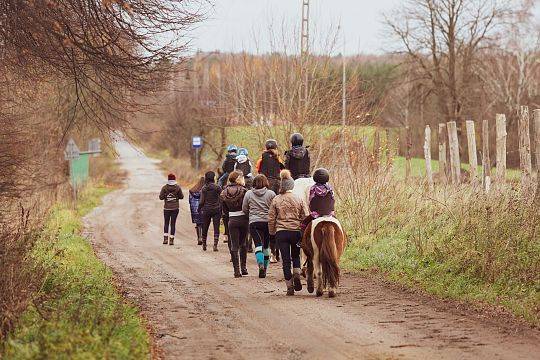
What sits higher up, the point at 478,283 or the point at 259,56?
the point at 259,56

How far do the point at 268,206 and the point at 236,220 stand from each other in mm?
896

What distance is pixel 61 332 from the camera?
8805mm

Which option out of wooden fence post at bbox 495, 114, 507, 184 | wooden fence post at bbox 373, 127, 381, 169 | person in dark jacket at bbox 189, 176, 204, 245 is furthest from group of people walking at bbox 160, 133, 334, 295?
wooden fence post at bbox 495, 114, 507, 184

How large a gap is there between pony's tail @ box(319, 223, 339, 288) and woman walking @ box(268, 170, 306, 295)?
742 mm

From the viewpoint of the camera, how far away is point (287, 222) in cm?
1412

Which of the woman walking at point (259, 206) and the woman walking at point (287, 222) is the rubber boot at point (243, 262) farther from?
the woman walking at point (287, 222)

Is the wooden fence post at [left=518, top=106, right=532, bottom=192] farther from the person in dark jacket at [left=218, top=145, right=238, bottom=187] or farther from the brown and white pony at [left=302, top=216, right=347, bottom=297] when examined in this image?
the person in dark jacket at [left=218, top=145, right=238, bottom=187]

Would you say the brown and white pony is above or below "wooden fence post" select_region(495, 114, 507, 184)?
below

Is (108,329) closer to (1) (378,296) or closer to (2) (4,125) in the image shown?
(1) (378,296)

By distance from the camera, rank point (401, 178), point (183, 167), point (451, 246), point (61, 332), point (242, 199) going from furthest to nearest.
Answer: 1. point (183, 167)
2. point (401, 178)
3. point (242, 199)
4. point (451, 246)
5. point (61, 332)

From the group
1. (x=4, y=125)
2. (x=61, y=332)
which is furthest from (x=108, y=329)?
(x=4, y=125)

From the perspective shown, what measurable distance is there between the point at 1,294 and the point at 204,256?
10.4 meters

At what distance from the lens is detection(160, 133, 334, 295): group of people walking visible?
551 inches

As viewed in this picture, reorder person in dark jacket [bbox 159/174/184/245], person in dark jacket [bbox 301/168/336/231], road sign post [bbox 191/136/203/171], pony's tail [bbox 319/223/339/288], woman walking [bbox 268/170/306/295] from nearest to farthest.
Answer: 1. pony's tail [bbox 319/223/339/288]
2. person in dark jacket [bbox 301/168/336/231]
3. woman walking [bbox 268/170/306/295]
4. person in dark jacket [bbox 159/174/184/245]
5. road sign post [bbox 191/136/203/171]
